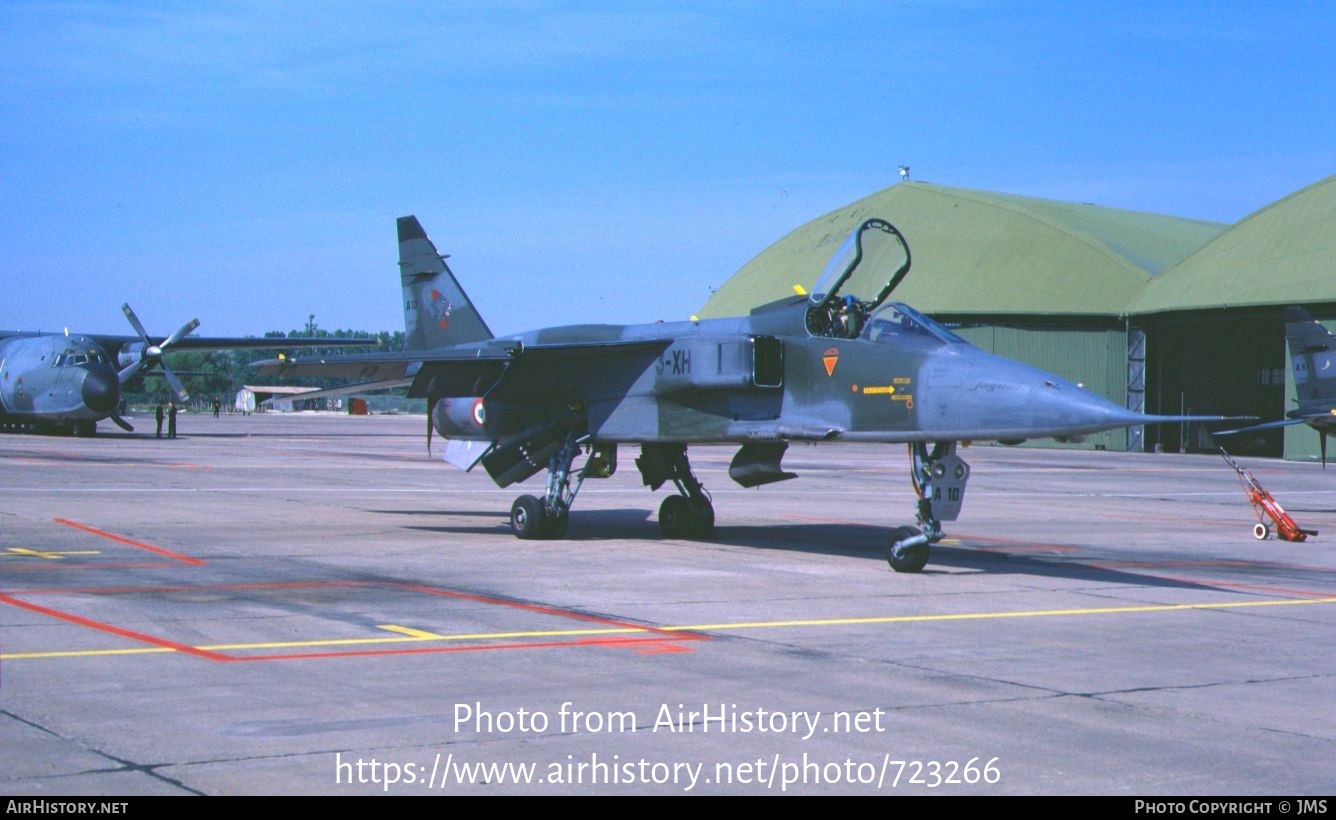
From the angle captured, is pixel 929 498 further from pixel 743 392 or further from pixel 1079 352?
pixel 1079 352

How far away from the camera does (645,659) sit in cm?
977

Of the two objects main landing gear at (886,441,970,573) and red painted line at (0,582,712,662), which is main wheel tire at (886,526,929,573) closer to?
main landing gear at (886,441,970,573)

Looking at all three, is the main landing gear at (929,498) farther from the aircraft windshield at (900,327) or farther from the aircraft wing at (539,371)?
the aircraft wing at (539,371)

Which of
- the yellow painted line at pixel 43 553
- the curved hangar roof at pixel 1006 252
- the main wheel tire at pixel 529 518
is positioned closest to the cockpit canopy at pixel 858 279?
the main wheel tire at pixel 529 518

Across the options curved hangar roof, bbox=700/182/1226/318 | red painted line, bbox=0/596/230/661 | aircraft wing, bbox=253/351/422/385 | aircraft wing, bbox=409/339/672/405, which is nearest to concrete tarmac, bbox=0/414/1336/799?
red painted line, bbox=0/596/230/661

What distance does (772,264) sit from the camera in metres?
88.9

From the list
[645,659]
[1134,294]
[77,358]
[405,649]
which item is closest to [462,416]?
[405,649]

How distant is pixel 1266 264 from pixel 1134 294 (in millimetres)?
8838

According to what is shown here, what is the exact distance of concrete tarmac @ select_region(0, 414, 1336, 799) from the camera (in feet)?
22.1

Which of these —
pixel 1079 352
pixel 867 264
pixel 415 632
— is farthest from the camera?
pixel 1079 352

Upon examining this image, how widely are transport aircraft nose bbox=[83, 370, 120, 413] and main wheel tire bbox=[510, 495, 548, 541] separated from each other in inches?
1498
